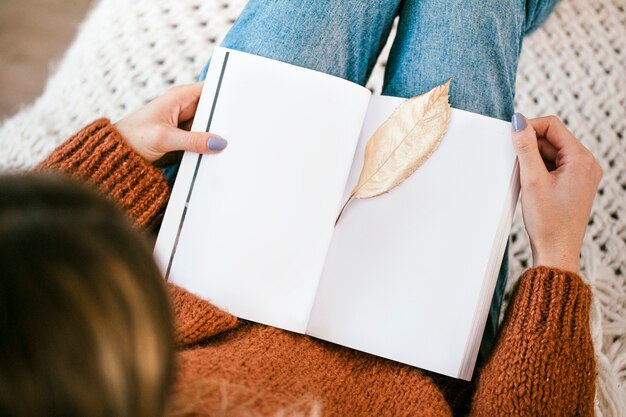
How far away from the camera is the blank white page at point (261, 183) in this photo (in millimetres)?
466

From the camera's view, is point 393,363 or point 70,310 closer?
point 70,310

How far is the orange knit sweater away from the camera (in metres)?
0.45

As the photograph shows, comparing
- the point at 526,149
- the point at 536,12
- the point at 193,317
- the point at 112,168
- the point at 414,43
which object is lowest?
the point at 193,317

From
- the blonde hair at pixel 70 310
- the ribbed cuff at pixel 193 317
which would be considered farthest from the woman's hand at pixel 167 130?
the blonde hair at pixel 70 310

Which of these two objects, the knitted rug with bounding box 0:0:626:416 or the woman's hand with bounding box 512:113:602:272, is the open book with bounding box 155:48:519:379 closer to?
the woman's hand with bounding box 512:113:602:272

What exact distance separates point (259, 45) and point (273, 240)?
0.67 feet

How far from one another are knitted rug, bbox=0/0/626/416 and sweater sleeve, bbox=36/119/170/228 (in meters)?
0.22

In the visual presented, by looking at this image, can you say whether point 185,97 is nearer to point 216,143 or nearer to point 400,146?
point 216,143

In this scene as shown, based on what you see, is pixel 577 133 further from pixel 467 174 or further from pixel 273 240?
pixel 273 240

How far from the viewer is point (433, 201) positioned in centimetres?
48

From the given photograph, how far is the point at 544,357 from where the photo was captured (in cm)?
45

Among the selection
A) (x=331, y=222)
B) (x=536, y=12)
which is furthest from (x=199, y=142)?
(x=536, y=12)

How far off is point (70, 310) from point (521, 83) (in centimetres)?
71

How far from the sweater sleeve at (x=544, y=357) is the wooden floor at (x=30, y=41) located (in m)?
0.78
